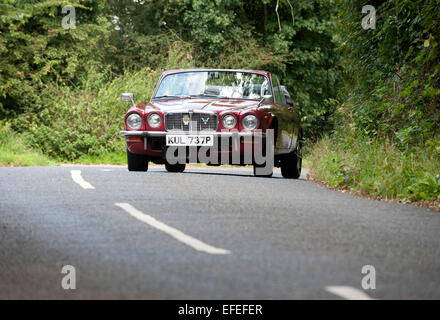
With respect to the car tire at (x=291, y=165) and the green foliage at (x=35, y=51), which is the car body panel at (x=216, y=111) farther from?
the green foliage at (x=35, y=51)

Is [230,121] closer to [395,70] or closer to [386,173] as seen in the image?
[386,173]

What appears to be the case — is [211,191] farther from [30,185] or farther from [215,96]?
[215,96]

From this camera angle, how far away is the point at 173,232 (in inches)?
281

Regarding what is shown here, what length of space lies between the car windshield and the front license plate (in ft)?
3.81

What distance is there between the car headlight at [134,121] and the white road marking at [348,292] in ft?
29.2

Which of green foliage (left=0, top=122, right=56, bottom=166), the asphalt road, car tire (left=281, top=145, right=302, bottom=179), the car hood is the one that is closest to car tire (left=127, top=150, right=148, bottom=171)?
the car hood

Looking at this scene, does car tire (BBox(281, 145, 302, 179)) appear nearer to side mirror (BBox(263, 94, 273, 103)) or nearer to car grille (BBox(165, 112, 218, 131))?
side mirror (BBox(263, 94, 273, 103))

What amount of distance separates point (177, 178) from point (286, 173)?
10.1 feet

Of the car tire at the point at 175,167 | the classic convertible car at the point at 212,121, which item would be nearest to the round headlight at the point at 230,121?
the classic convertible car at the point at 212,121

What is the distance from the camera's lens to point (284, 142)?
46.4ft

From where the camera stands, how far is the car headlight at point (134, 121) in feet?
45.1

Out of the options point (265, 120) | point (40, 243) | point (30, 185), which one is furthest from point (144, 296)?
point (265, 120)

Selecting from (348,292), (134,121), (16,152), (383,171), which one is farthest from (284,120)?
(16,152)

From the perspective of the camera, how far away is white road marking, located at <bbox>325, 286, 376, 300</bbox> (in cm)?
492
